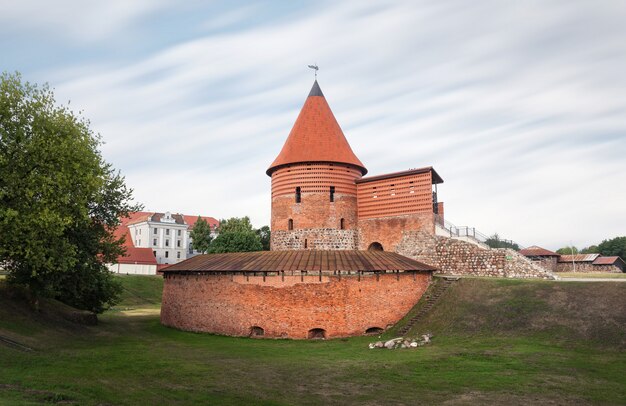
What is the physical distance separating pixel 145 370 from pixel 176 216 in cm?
6692

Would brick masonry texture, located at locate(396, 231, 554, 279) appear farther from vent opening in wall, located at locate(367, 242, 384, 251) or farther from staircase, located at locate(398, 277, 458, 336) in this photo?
staircase, located at locate(398, 277, 458, 336)

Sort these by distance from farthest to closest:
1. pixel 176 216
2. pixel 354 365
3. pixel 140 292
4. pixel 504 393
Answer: pixel 176 216 < pixel 140 292 < pixel 354 365 < pixel 504 393

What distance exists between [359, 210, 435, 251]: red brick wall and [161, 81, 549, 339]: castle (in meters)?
0.06

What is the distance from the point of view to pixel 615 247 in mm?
84812

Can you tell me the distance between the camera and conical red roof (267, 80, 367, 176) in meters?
29.4

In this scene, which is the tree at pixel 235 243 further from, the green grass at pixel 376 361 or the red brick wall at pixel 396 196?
the green grass at pixel 376 361

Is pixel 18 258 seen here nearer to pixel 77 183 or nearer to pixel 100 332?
pixel 77 183

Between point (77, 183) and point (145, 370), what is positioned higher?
point (77, 183)

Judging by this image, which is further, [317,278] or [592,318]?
[317,278]

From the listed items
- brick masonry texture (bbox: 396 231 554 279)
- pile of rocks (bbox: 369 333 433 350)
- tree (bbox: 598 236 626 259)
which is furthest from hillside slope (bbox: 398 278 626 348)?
tree (bbox: 598 236 626 259)

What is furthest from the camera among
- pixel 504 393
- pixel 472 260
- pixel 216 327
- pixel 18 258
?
pixel 472 260

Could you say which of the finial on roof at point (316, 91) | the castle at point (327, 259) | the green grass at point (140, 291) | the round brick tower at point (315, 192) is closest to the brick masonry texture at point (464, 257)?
the castle at point (327, 259)

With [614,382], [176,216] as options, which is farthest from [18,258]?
[176,216]

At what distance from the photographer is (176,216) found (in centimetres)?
7819
